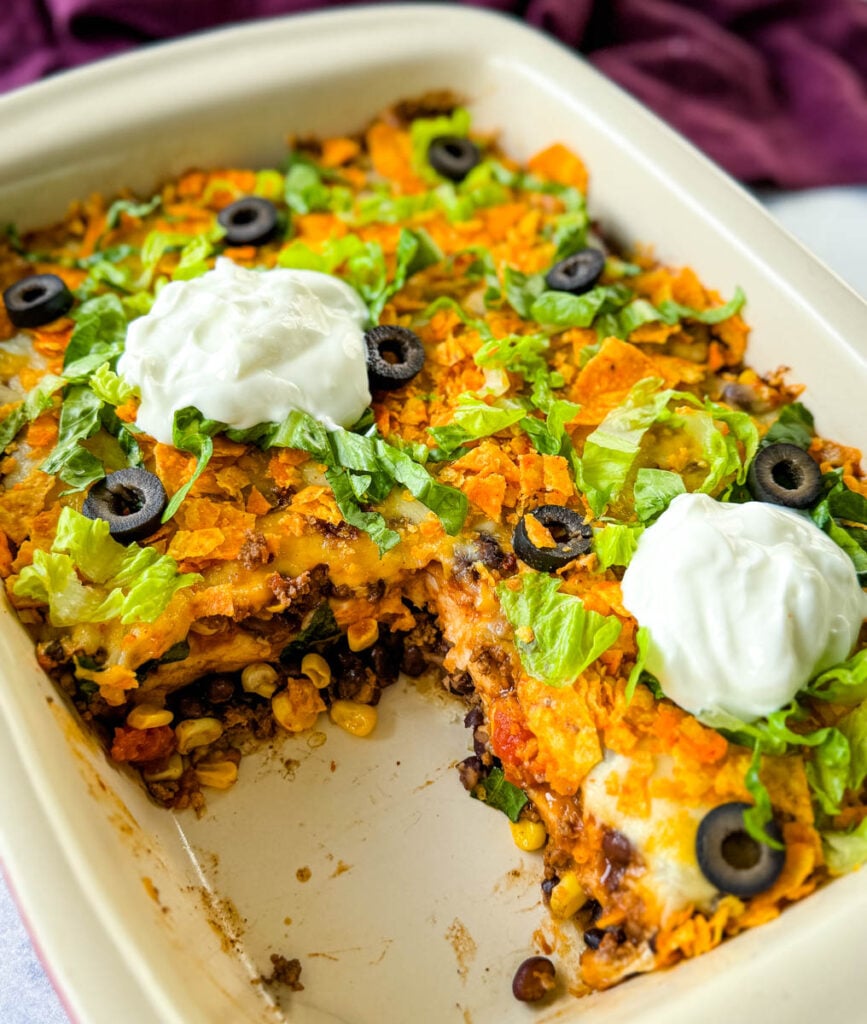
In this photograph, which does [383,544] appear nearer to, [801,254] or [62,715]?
[62,715]

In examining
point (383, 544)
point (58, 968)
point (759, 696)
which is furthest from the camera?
point (383, 544)

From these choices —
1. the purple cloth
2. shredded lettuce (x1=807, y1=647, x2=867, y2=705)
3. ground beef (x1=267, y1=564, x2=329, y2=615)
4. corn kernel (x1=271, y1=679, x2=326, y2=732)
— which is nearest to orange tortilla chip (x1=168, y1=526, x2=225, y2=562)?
ground beef (x1=267, y1=564, x2=329, y2=615)

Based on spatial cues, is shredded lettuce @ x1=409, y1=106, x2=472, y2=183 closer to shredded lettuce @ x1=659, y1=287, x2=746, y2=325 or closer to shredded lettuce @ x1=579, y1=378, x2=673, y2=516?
shredded lettuce @ x1=659, y1=287, x2=746, y2=325

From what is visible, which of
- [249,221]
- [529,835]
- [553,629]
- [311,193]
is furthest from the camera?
[311,193]

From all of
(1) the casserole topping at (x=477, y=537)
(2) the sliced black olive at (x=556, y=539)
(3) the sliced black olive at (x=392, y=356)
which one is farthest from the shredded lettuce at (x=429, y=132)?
(2) the sliced black olive at (x=556, y=539)

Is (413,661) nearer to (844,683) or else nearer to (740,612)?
(740,612)

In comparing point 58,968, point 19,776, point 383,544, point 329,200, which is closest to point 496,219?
point 329,200

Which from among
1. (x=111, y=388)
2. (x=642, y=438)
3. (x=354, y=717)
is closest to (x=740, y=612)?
(x=642, y=438)
